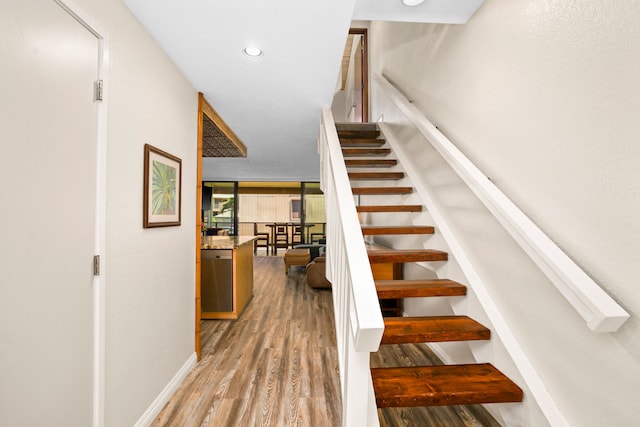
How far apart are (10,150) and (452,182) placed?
2.35 meters

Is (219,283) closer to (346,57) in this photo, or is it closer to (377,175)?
(377,175)

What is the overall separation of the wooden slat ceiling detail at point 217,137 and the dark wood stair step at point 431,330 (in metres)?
2.35

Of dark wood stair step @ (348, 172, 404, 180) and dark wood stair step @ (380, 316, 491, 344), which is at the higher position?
dark wood stair step @ (348, 172, 404, 180)

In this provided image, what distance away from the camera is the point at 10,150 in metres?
0.98

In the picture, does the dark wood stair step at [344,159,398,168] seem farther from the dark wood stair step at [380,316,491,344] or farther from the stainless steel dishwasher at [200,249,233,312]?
the dark wood stair step at [380,316,491,344]

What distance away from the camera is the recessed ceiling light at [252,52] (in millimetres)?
1942

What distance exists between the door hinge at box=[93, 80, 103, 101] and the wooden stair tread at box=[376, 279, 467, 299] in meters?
1.72

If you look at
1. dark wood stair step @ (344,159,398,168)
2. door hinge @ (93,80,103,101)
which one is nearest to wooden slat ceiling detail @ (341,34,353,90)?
dark wood stair step @ (344,159,398,168)

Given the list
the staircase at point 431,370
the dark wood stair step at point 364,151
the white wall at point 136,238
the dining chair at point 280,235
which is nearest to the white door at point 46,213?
the white wall at point 136,238

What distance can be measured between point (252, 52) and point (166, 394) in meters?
2.32

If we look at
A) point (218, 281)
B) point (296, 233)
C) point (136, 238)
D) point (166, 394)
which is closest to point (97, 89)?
point (136, 238)

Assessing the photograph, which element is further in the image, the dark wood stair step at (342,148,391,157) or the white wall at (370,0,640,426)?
the dark wood stair step at (342,148,391,157)

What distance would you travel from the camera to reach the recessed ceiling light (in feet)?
6.37

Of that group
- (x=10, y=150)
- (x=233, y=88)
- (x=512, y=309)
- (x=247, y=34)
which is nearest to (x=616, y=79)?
(x=512, y=309)
